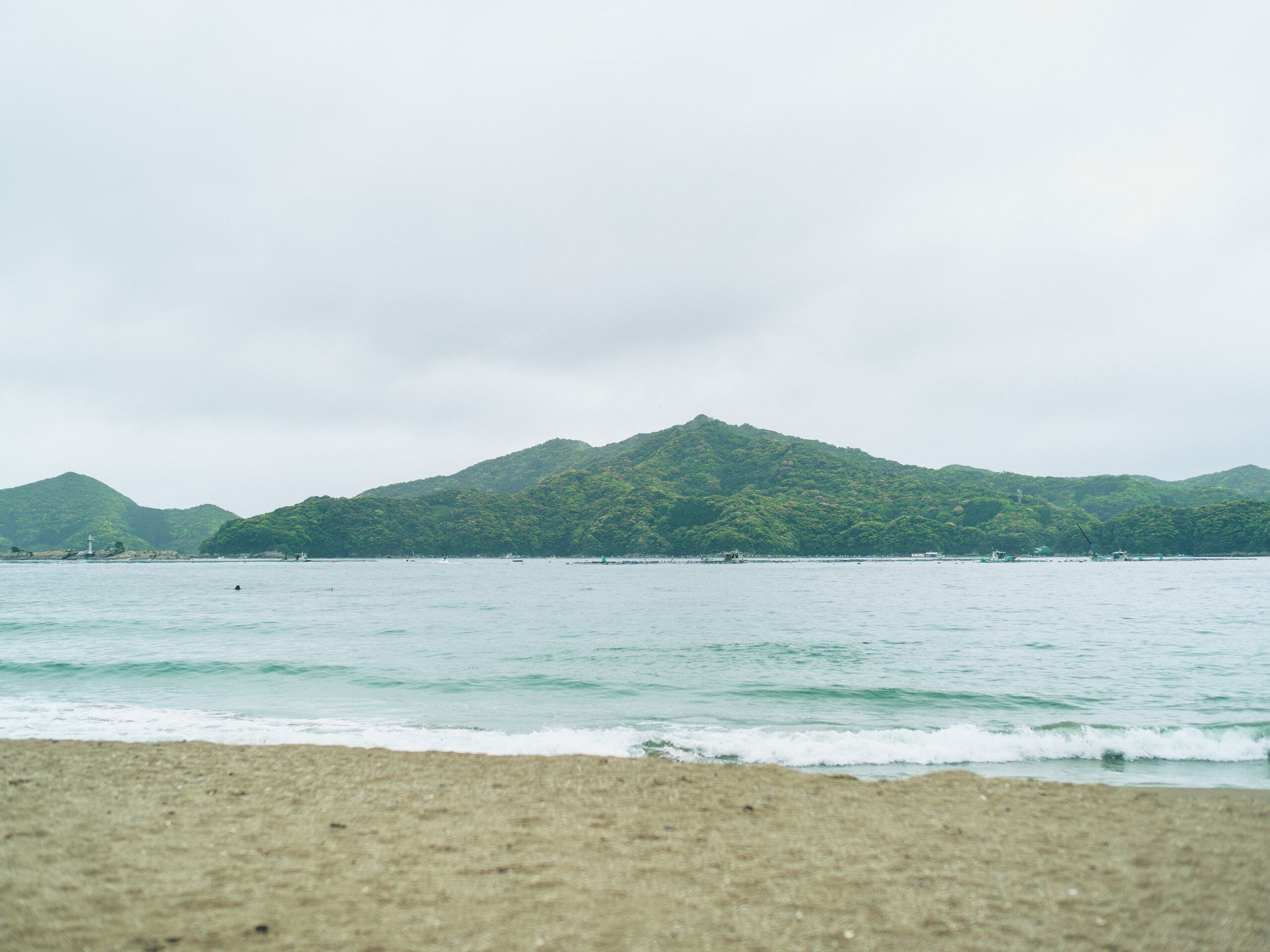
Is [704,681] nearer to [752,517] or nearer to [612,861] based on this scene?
[612,861]

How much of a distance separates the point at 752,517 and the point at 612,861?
155m

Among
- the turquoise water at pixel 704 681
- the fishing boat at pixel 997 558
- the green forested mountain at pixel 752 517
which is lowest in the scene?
A: the fishing boat at pixel 997 558

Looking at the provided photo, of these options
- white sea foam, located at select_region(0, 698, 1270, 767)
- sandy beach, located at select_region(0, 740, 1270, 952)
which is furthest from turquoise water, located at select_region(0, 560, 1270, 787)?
sandy beach, located at select_region(0, 740, 1270, 952)

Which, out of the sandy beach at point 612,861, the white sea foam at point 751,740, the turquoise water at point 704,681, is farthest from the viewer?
the turquoise water at point 704,681

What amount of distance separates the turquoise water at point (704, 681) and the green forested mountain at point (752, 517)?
11582cm

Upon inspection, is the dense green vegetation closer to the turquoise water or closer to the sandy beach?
the turquoise water

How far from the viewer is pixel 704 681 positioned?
54.5 feet

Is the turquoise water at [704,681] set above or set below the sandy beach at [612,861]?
below

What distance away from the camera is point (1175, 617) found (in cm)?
3072

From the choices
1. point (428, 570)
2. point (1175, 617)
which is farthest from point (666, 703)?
point (428, 570)

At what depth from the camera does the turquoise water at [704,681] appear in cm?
1029

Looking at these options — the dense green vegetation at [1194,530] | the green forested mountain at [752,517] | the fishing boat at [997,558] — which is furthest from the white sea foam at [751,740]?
the dense green vegetation at [1194,530]

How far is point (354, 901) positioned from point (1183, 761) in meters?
11.4

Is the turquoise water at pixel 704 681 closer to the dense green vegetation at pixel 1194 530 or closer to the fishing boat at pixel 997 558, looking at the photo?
the fishing boat at pixel 997 558
